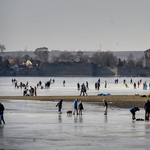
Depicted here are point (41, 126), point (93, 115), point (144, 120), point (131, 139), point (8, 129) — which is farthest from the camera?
point (93, 115)

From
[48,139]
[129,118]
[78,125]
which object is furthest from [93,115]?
[48,139]

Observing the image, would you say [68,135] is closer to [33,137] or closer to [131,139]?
[33,137]

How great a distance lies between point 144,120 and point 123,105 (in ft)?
35.1

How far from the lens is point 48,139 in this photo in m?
17.1

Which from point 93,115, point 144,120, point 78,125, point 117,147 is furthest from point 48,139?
point 93,115

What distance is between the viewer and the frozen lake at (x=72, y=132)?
1579 centimetres

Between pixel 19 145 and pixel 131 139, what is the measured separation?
14.4 feet

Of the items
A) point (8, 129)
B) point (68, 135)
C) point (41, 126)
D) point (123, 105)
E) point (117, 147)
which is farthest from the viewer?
point (123, 105)

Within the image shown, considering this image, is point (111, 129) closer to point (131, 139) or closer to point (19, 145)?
point (131, 139)

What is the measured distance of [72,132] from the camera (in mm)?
19172

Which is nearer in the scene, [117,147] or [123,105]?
Answer: [117,147]

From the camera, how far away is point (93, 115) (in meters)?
27.1

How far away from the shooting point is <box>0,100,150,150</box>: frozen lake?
15.8 meters

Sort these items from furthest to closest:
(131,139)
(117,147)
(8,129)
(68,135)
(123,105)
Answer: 1. (123,105)
2. (8,129)
3. (68,135)
4. (131,139)
5. (117,147)
